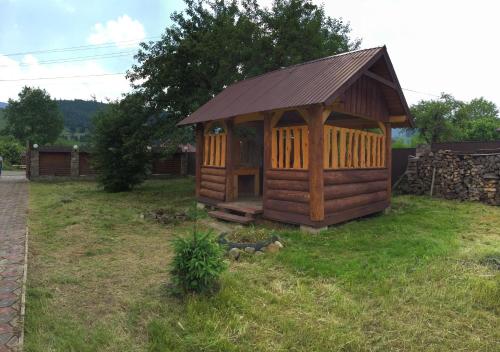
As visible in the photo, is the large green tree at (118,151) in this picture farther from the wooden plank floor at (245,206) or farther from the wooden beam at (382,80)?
the wooden beam at (382,80)

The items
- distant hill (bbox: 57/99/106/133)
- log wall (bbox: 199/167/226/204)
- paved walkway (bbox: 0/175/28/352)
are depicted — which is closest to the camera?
paved walkway (bbox: 0/175/28/352)

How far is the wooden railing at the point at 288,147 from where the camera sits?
755 cm

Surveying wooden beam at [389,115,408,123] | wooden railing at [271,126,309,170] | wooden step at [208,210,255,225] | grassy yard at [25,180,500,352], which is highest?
wooden beam at [389,115,408,123]

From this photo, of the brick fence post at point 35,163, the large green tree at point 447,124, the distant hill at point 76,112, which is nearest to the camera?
the brick fence post at point 35,163

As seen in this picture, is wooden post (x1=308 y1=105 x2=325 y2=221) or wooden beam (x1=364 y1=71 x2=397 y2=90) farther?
wooden beam (x1=364 y1=71 x2=397 y2=90)

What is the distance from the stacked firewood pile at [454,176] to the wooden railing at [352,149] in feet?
12.3

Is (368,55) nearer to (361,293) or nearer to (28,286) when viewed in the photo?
(361,293)

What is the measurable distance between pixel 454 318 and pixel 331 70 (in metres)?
5.93

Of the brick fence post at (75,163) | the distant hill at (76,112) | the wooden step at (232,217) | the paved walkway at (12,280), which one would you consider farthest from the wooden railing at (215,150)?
the distant hill at (76,112)

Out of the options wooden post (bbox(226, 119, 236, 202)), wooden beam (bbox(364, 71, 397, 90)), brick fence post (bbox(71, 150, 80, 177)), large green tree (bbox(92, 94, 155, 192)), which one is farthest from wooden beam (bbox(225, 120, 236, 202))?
brick fence post (bbox(71, 150, 80, 177))

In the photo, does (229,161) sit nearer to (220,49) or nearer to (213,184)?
(213,184)

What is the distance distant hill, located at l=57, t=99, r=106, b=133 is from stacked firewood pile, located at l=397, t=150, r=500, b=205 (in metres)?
83.1

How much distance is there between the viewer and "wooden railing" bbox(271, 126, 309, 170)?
24.8 feet

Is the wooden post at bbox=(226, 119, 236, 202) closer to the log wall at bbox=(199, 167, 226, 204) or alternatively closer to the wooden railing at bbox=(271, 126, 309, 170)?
the log wall at bbox=(199, 167, 226, 204)
